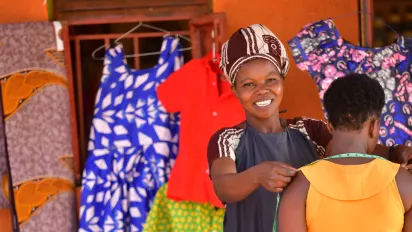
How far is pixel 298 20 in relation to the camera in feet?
14.7

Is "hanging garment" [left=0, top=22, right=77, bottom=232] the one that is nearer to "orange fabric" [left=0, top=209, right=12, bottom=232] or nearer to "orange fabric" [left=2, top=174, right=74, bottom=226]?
"orange fabric" [left=2, top=174, right=74, bottom=226]

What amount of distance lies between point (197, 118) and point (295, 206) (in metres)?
1.98

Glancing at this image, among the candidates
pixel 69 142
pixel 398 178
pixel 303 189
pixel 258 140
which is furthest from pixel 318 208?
pixel 69 142

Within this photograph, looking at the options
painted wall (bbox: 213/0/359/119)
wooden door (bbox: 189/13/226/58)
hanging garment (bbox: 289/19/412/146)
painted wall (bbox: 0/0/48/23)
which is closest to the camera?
hanging garment (bbox: 289/19/412/146)

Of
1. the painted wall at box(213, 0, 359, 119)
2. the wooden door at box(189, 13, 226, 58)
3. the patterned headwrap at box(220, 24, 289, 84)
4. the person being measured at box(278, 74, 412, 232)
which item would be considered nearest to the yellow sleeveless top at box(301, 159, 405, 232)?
the person being measured at box(278, 74, 412, 232)

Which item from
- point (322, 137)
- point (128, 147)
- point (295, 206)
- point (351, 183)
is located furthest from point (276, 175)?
point (128, 147)

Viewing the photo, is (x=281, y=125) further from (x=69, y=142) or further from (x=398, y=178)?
(x=69, y=142)

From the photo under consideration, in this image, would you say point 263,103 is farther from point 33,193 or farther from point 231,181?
point 33,193

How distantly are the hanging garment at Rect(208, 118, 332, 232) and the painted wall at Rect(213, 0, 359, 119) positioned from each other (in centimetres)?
171

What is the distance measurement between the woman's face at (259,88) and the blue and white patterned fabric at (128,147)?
1.57m

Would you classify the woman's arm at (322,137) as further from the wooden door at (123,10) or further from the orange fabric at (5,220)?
the orange fabric at (5,220)

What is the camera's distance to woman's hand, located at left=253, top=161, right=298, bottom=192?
2232 mm

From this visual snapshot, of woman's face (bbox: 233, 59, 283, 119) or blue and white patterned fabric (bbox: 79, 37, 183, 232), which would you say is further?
blue and white patterned fabric (bbox: 79, 37, 183, 232)

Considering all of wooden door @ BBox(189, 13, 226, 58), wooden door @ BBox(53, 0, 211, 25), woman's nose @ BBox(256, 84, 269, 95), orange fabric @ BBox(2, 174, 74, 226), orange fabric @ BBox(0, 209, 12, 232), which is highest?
wooden door @ BBox(53, 0, 211, 25)
